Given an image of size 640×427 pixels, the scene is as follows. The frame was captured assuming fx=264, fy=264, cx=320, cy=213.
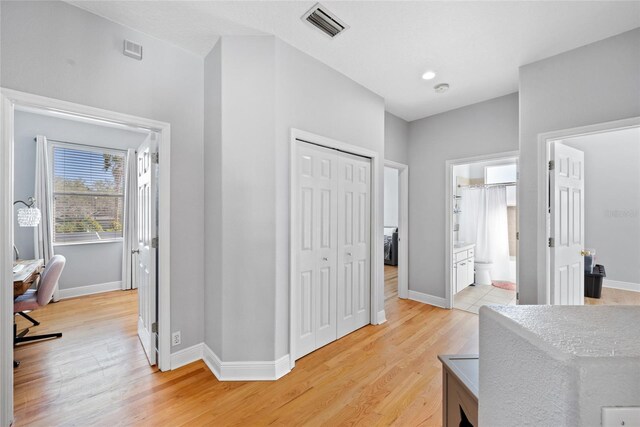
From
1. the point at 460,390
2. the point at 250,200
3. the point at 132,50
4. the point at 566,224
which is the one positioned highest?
the point at 132,50

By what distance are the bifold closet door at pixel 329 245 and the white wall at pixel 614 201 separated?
12.7 feet

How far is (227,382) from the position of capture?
2082 millimetres

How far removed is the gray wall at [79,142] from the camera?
3.74m

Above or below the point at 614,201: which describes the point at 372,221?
below

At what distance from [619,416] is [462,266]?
14.1 feet

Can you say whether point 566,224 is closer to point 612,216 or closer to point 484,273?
point 484,273

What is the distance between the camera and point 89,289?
4.21 metres

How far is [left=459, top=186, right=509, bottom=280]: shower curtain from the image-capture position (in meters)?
4.89

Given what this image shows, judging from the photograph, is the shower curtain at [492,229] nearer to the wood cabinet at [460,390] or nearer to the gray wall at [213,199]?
the wood cabinet at [460,390]

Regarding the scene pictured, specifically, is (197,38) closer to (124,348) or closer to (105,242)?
(124,348)

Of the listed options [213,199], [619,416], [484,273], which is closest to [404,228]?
[484,273]

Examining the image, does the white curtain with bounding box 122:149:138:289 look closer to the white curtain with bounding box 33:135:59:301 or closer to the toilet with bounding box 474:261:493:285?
the white curtain with bounding box 33:135:59:301

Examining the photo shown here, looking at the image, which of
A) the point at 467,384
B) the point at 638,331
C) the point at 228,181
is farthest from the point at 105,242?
the point at 638,331

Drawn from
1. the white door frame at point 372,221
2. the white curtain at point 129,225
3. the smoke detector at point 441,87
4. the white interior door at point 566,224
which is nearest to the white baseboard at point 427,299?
the white door frame at point 372,221
